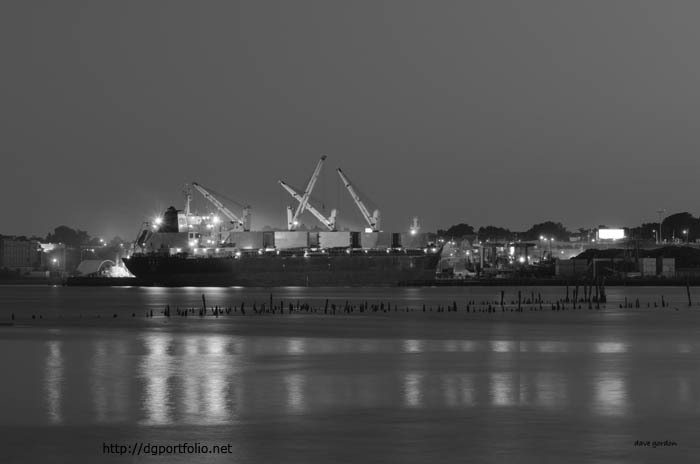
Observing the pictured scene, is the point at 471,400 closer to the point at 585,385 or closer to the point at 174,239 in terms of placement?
the point at 585,385

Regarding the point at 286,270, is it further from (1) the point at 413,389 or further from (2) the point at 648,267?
(1) the point at 413,389

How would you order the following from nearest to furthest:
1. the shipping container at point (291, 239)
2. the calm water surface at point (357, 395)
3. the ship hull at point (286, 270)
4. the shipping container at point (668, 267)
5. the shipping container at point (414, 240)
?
the calm water surface at point (357, 395), the ship hull at point (286, 270), the shipping container at point (291, 239), the shipping container at point (668, 267), the shipping container at point (414, 240)

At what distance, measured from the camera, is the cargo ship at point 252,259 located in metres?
142

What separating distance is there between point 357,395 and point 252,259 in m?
122

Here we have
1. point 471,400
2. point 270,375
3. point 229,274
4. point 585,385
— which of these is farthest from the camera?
point 229,274

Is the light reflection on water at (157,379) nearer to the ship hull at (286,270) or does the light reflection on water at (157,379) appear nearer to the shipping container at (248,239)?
the ship hull at (286,270)

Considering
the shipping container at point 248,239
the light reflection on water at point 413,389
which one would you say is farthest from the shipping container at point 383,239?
the light reflection on water at point 413,389

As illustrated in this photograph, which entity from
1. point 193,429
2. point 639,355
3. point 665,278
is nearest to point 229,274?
point 665,278

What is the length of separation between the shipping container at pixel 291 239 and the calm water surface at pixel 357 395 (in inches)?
4740

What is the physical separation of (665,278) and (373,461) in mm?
138916

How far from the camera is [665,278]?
480ft

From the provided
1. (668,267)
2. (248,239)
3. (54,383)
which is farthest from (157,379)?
(668,267)

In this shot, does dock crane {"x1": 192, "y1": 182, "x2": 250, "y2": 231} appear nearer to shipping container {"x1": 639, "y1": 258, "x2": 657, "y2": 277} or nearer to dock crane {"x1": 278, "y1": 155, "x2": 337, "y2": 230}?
dock crane {"x1": 278, "y1": 155, "x2": 337, "y2": 230}

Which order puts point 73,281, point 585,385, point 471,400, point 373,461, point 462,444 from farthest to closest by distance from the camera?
1. point 73,281
2. point 585,385
3. point 471,400
4. point 462,444
5. point 373,461
